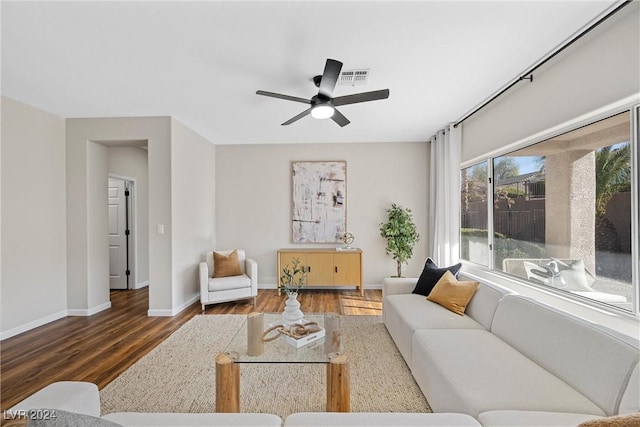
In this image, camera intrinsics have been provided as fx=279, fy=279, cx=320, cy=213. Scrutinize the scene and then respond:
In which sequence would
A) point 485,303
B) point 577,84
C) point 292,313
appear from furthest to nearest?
point 485,303 < point 292,313 < point 577,84

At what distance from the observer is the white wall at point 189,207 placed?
3688 mm

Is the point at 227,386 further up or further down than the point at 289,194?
further down

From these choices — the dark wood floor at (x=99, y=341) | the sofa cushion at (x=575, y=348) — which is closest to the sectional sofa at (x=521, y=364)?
the sofa cushion at (x=575, y=348)

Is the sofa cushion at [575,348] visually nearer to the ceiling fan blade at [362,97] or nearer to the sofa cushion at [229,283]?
the ceiling fan blade at [362,97]

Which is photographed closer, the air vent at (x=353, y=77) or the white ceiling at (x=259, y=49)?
the white ceiling at (x=259, y=49)

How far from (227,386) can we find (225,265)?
2611mm

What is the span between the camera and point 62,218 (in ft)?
11.9

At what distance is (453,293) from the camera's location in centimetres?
257

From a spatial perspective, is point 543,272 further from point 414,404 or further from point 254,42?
point 254,42

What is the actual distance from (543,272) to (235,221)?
4422 millimetres

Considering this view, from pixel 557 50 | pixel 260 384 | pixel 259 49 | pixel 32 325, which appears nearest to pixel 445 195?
pixel 557 50

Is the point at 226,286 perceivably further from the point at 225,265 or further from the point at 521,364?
the point at 521,364

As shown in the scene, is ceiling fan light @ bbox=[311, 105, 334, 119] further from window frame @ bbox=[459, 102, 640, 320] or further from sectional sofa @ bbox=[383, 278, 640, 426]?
sectional sofa @ bbox=[383, 278, 640, 426]

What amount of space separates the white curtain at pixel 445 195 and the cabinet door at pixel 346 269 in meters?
1.29
